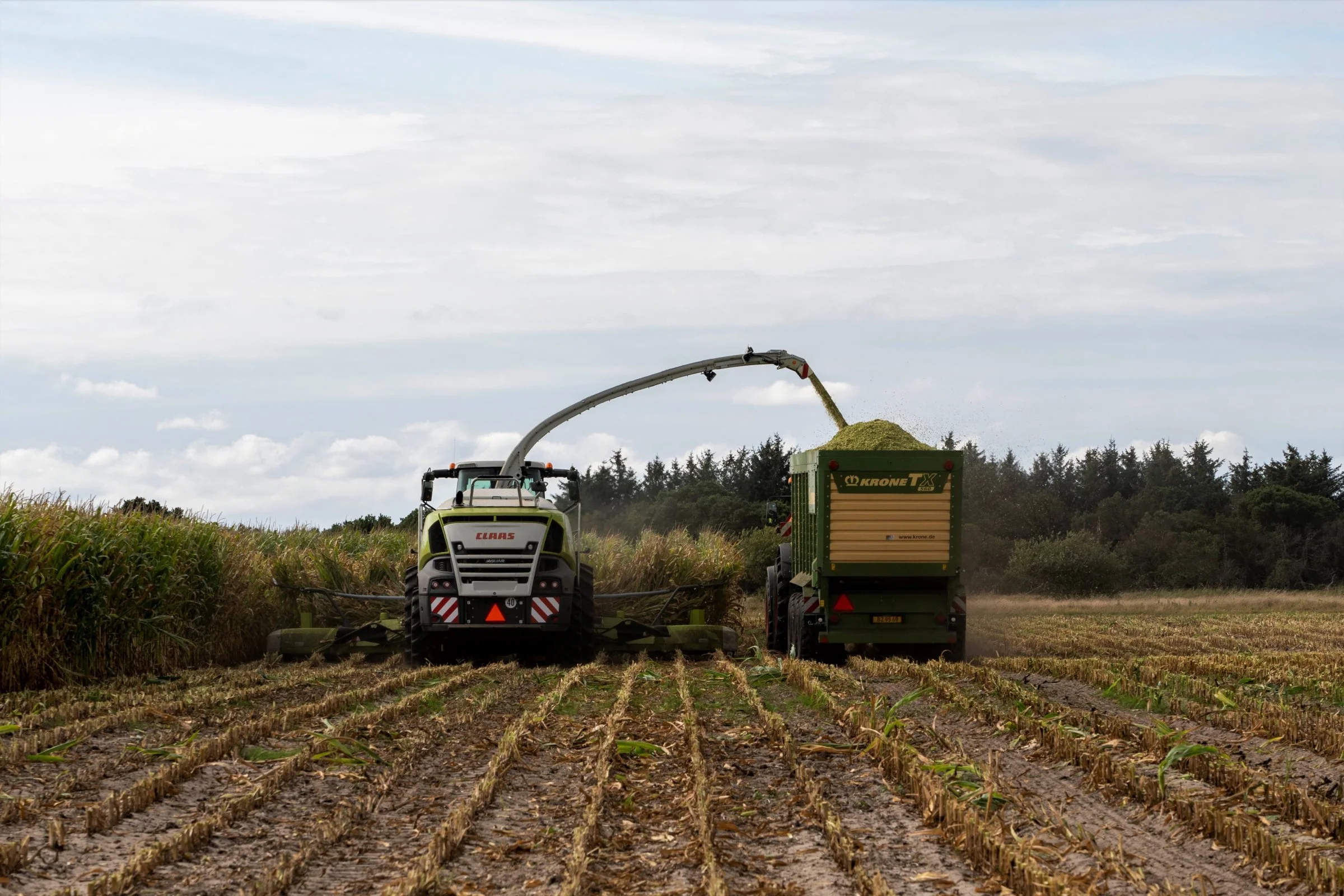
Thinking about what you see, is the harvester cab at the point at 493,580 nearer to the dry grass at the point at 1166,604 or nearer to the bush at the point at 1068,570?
the dry grass at the point at 1166,604

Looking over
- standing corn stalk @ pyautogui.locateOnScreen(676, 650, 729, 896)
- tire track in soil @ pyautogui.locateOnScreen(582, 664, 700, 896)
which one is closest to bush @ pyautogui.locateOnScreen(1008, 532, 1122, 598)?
standing corn stalk @ pyautogui.locateOnScreen(676, 650, 729, 896)

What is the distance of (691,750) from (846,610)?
8.01 m

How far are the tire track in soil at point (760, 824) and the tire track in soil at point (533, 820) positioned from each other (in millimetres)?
798

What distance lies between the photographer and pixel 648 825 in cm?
718

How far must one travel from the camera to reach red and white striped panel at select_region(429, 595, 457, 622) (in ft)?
55.9

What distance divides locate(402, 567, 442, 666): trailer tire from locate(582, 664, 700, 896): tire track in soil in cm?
716

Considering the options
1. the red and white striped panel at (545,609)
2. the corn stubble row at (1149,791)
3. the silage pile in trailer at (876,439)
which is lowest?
the corn stubble row at (1149,791)

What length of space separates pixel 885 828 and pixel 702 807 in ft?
3.27

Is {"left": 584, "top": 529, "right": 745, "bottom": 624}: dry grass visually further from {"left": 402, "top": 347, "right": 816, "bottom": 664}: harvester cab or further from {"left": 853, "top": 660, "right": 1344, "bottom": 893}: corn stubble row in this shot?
{"left": 853, "top": 660, "right": 1344, "bottom": 893}: corn stubble row

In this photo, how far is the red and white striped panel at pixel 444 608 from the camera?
1705 cm

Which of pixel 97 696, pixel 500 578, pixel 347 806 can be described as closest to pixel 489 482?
pixel 500 578

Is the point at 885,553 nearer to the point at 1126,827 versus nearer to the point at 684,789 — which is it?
the point at 684,789

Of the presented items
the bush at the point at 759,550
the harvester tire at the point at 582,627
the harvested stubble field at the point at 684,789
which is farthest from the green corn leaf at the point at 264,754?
the bush at the point at 759,550

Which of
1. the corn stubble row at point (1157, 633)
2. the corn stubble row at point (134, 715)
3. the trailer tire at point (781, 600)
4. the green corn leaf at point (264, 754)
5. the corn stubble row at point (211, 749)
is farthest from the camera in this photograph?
the corn stubble row at point (1157, 633)
